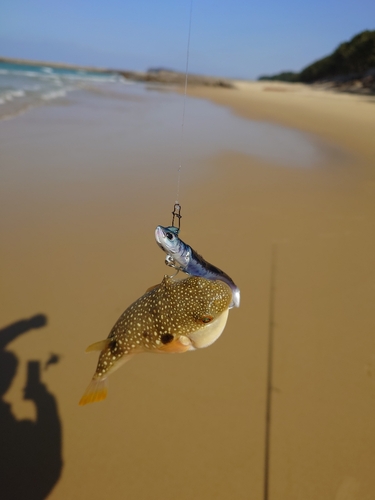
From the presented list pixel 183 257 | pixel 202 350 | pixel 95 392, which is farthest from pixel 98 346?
pixel 202 350

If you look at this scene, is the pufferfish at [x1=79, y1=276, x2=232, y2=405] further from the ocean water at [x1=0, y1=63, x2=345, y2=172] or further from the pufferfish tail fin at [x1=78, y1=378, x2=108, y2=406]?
the ocean water at [x1=0, y1=63, x2=345, y2=172]

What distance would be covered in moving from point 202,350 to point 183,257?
6.81ft

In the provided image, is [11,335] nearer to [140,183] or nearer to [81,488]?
[81,488]

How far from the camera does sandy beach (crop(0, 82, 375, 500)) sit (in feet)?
8.86

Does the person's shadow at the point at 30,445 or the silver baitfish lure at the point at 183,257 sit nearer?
the silver baitfish lure at the point at 183,257

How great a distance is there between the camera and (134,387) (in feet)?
10.4

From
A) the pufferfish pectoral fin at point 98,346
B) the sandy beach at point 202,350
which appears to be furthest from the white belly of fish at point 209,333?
the sandy beach at point 202,350

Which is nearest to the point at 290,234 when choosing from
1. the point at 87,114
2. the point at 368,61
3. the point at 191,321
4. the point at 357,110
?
the point at 191,321

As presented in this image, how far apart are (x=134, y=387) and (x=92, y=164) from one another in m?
6.20

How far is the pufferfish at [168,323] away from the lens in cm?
188

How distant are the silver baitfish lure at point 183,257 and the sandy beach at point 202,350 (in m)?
1.62

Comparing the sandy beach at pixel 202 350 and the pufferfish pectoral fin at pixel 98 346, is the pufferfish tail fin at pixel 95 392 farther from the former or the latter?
the sandy beach at pixel 202 350

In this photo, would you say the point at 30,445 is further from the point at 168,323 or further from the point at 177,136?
the point at 177,136

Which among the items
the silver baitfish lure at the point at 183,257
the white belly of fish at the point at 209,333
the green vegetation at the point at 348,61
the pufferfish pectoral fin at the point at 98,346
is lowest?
the pufferfish pectoral fin at the point at 98,346
